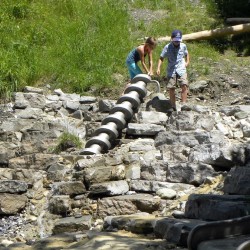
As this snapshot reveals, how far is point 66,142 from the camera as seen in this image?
34.1ft

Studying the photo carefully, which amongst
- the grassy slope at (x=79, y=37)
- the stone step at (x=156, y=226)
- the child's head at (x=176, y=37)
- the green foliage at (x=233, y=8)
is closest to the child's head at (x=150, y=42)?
the child's head at (x=176, y=37)

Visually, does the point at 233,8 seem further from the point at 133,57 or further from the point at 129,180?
the point at 129,180

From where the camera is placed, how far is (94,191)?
27.2ft

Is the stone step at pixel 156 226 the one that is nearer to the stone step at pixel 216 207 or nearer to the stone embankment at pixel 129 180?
the stone embankment at pixel 129 180

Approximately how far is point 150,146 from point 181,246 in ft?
13.2

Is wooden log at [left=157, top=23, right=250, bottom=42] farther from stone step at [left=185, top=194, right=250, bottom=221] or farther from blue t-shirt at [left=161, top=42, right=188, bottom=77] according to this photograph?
stone step at [left=185, top=194, right=250, bottom=221]

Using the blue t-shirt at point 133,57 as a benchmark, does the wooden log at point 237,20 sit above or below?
above

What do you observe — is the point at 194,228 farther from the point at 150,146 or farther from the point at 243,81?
the point at 243,81

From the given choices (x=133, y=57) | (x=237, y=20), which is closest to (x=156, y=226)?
(x=133, y=57)

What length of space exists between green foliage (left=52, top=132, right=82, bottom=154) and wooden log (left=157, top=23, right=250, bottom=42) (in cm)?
540

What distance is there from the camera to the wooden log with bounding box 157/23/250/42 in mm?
15195

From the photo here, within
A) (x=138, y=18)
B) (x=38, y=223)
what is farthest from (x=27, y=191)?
(x=138, y=18)

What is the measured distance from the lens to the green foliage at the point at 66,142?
10.4m

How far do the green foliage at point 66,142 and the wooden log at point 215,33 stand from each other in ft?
17.7
